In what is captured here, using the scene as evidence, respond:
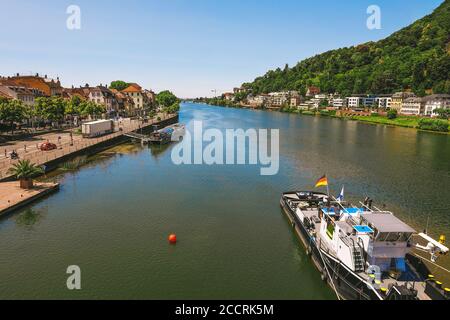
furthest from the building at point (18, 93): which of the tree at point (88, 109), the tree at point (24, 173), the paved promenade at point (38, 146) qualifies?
the tree at point (24, 173)

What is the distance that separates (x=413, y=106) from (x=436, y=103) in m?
14.0

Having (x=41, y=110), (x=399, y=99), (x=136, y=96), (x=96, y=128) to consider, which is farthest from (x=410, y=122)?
(x=41, y=110)

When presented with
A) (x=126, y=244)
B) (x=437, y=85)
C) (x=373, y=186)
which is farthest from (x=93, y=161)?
(x=437, y=85)

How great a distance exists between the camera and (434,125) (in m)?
124

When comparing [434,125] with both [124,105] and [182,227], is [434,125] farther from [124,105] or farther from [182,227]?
[124,105]

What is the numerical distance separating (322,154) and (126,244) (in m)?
60.7

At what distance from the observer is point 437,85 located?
620ft

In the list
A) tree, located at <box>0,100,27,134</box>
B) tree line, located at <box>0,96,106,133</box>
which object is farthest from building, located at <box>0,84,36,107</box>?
tree, located at <box>0,100,27,134</box>

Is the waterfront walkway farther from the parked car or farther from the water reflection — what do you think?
the parked car

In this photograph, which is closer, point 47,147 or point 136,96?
point 47,147

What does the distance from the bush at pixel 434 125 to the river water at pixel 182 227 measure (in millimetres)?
70361

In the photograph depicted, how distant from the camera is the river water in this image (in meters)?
24.1
